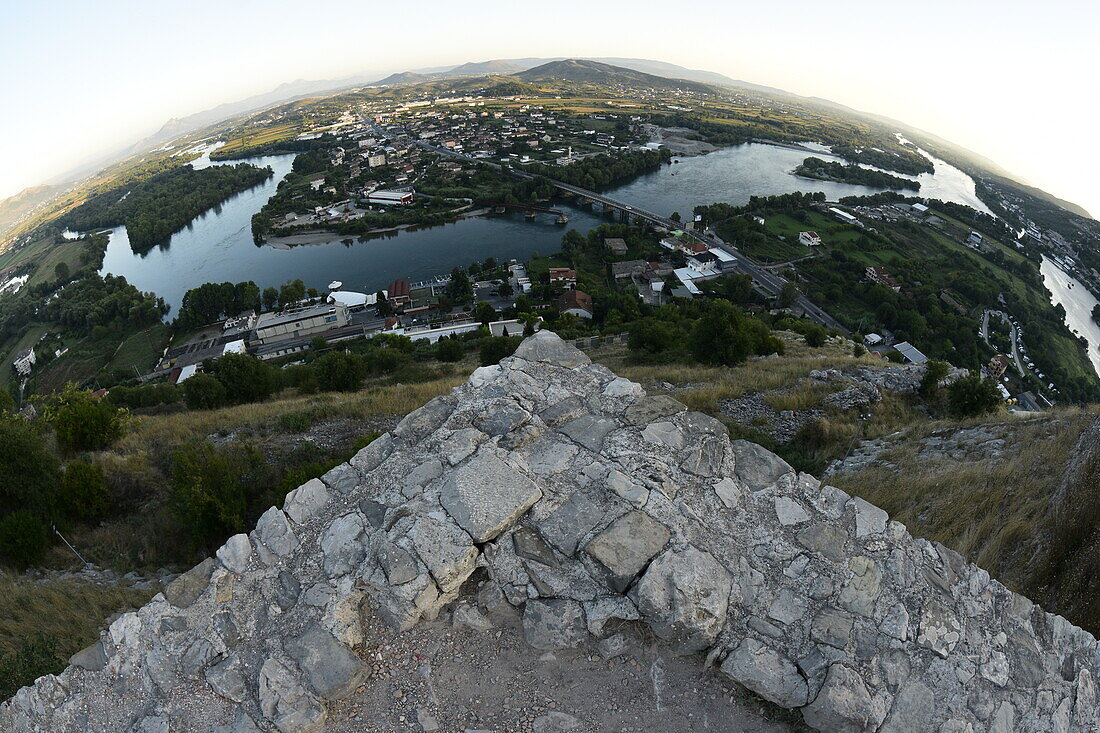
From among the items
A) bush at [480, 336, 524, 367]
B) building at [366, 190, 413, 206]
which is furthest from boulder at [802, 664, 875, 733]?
building at [366, 190, 413, 206]

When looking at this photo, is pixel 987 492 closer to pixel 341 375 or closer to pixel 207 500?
pixel 207 500

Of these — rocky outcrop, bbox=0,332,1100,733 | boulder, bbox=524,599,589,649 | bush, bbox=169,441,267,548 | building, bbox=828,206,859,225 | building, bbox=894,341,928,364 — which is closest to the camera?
rocky outcrop, bbox=0,332,1100,733

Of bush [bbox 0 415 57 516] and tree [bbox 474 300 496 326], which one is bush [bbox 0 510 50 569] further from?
tree [bbox 474 300 496 326]

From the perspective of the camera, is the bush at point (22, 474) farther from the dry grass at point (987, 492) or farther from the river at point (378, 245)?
the river at point (378, 245)

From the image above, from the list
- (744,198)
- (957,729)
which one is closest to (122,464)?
(957,729)

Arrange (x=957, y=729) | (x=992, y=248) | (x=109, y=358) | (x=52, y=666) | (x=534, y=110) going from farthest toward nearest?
1. (x=534, y=110)
2. (x=992, y=248)
3. (x=109, y=358)
4. (x=52, y=666)
5. (x=957, y=729)

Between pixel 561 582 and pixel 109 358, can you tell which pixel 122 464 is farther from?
pixel 109 358
